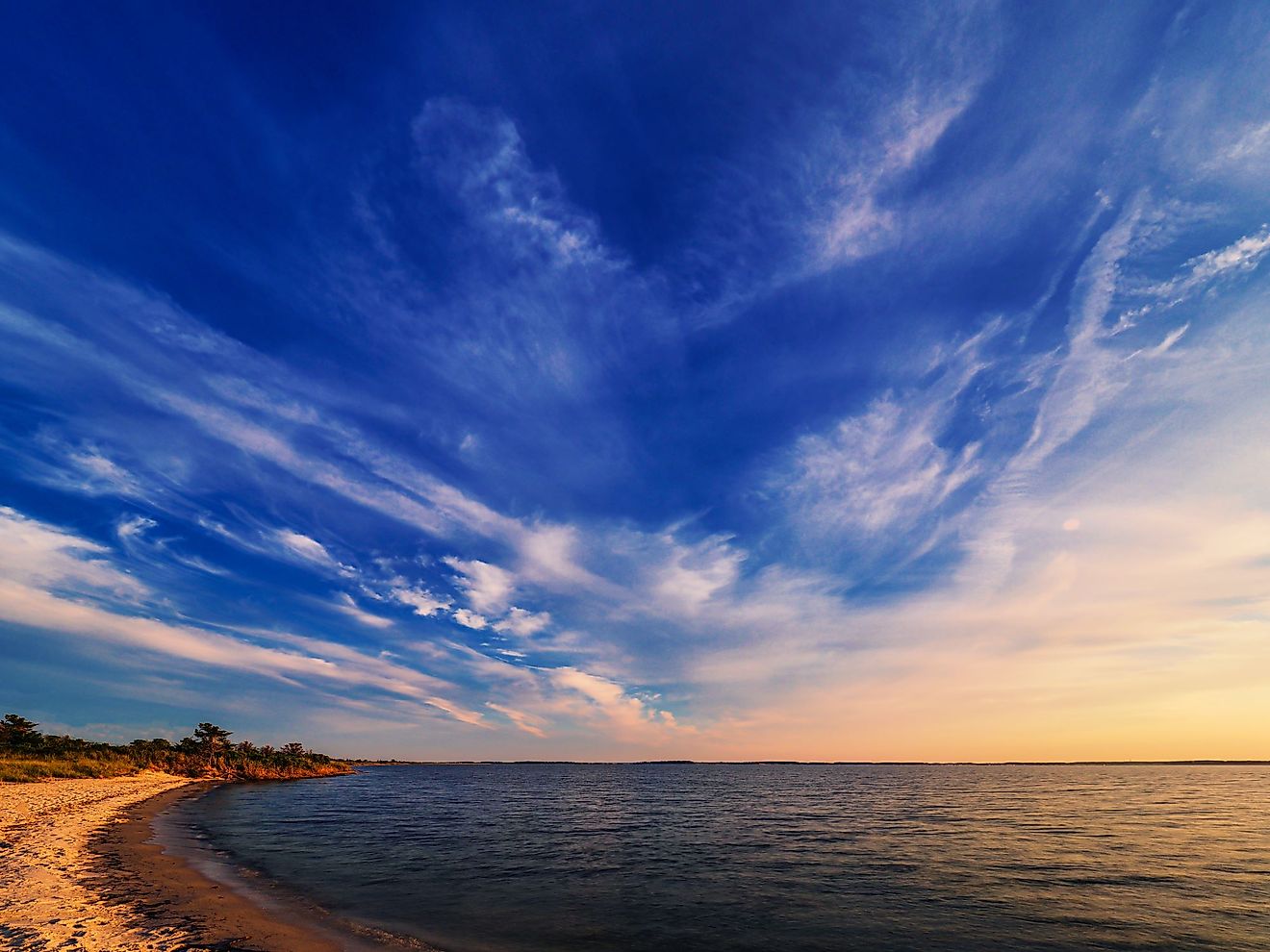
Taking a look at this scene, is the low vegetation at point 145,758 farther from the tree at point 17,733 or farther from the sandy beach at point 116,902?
the sandy beach at point 116,902

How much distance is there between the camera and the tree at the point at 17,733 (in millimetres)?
77812

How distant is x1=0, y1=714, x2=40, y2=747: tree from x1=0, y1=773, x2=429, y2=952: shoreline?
64.4 m

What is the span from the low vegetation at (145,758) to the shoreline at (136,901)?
4053cm

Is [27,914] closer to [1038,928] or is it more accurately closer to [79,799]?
[1038,928]

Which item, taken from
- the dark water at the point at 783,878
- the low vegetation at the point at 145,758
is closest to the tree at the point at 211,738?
the low vegetation at the point at 145,758

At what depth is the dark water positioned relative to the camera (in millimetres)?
19922

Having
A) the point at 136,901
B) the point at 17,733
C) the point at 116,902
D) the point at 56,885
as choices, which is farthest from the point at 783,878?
the point at 17,733

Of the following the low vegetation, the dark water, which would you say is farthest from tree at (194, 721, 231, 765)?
the dark water

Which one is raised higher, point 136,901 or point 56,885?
point 56,885

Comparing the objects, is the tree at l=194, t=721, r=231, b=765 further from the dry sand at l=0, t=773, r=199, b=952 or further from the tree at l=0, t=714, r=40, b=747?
the dry sand at l=0, t=773, r=199, b=952

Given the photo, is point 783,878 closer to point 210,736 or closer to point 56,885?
point 56,885

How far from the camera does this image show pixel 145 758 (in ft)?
313

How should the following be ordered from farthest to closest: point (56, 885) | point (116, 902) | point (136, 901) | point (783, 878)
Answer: point (783, 878) → point (56, 885) → point (136, 901) → point (116, 902)

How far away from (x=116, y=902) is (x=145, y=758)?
105m
